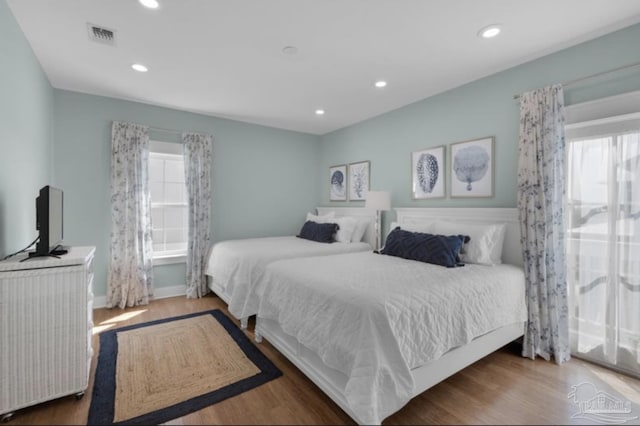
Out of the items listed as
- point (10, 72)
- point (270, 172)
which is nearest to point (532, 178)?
point (270, 172)

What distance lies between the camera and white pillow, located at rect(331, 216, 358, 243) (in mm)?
4020

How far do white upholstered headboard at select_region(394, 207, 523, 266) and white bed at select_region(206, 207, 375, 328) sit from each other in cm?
82

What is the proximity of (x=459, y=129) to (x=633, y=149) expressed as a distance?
1365 millimetres

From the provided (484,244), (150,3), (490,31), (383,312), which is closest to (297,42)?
(150,3)

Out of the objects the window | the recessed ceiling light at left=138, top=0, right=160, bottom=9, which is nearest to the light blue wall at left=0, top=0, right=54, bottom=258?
the recessed ceiling light at left=138, top=0, right=160, bottom=9

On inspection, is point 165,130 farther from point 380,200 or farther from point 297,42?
point 380,200

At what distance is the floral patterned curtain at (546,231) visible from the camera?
2297 millimetres

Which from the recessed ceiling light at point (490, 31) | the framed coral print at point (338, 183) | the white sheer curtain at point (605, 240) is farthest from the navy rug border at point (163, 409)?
the recessed ceiling light at point (490, 31)

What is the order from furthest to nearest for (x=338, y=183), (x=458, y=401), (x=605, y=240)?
(x=338, y=183)
(x=605, y=240)
(x=458, y=401)

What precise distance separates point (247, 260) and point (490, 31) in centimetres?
289

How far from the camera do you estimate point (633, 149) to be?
2.10 metres

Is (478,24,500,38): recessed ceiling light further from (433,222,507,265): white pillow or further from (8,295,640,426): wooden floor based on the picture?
(8,295,640,426): wooden floor

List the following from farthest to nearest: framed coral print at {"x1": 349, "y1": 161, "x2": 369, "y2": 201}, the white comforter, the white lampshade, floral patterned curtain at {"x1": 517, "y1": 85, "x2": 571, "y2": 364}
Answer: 1. framed coral print at {"x1": 349, "y1": 161, "x2": 369, "y2": 201}
2. the white lampshade
3. floral patterned curtain at {"x1": 517, "y1": 85, "x2": 571, "y2": 364}
4. the white comforter

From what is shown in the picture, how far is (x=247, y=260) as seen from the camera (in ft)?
9.66
